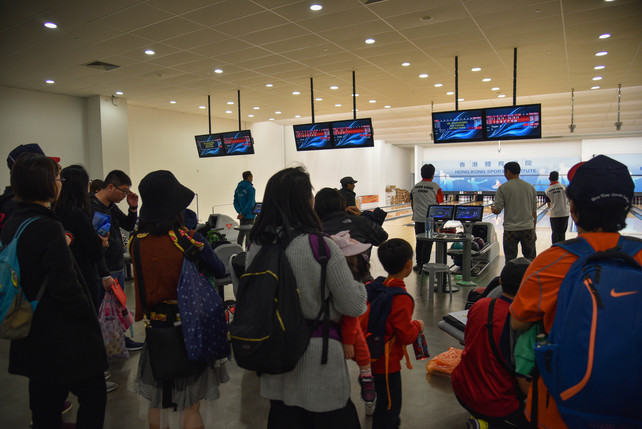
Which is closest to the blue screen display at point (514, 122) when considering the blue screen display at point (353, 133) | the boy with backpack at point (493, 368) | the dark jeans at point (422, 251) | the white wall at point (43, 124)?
the dark jeans at point (422, 251)

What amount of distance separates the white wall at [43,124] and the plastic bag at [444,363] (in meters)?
8.38

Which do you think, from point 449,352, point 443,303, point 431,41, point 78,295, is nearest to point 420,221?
point 443,303

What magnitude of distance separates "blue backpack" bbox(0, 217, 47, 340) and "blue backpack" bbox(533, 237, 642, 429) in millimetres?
1825

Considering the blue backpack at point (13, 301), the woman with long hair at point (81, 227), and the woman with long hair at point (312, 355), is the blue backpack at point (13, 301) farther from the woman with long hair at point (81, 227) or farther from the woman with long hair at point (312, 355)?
the woman with long hair at point (312, 355)

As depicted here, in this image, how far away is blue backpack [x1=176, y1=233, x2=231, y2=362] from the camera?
5.72 feet

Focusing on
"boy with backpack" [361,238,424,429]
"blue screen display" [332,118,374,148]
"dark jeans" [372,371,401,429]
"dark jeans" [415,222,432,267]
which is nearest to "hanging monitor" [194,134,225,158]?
"blue screen display" [332,118,374,148]

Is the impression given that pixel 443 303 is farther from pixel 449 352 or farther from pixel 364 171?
pixel 364 171

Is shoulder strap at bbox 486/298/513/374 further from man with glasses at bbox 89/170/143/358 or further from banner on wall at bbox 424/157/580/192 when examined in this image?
banner on wall at bbox 424/157/580/192

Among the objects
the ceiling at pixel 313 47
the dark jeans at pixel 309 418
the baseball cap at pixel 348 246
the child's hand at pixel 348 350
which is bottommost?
the dark jeans at pixel 309 418

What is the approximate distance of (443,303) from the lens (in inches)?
197

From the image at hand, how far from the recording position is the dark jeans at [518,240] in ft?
18.6

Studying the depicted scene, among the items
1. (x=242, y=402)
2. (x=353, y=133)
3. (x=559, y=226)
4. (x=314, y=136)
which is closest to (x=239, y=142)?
(x=314, y=136)

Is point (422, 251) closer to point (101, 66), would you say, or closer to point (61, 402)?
point (61, 402)

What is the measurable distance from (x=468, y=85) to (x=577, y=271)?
781cm
